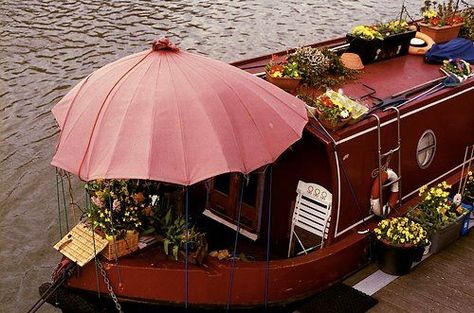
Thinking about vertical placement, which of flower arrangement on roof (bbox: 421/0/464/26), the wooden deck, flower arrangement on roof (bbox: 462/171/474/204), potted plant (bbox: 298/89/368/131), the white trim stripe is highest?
flower arrangement on roof (bbox: 421/0/464/26)

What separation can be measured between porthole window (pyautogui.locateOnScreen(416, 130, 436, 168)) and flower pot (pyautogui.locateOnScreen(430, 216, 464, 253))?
3.38 ft

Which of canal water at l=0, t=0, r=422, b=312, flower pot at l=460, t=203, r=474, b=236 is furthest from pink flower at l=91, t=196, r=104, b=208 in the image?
flower pot at l=460, t=203, r=474, b=236

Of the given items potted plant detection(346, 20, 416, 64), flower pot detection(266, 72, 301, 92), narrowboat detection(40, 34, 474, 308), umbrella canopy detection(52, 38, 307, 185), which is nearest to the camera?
umbrella canopy detection(52, 38, 307, 185)

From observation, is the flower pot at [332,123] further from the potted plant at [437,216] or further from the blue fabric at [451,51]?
the blue fabric at [451,51]

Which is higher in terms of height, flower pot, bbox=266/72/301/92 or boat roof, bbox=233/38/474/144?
flower pot, bbox=266/72/301/92

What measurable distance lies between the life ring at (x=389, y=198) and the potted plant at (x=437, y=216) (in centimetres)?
33

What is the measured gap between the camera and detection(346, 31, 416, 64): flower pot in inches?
375

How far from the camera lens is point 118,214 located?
7.25 meters

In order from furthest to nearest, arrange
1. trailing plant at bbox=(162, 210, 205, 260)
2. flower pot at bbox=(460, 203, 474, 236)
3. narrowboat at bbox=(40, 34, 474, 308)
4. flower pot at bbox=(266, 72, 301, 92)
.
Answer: flower pot at bbox=(460, 203, 474, 236) → flower pot at bbox=(266, 72, 301, 92) → narrowboat at bbox=(40, 34, 474, 308) → trailing plant at bbox=(162, 210, 205, 260)

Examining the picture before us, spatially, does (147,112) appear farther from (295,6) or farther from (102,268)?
(295,6)

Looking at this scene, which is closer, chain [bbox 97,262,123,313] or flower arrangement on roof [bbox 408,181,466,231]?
chain [bbox 97,262,123,313]

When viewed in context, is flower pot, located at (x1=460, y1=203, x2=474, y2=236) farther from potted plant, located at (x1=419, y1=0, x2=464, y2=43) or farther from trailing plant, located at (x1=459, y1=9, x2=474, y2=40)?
trailing plant, located at (x1=459, y1=9, x2=474, y2=40)

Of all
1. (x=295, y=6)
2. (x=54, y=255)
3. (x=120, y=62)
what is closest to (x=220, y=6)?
(x=295, y=6)

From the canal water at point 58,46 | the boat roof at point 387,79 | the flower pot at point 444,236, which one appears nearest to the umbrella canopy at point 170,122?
the boat roof at point 387,79
